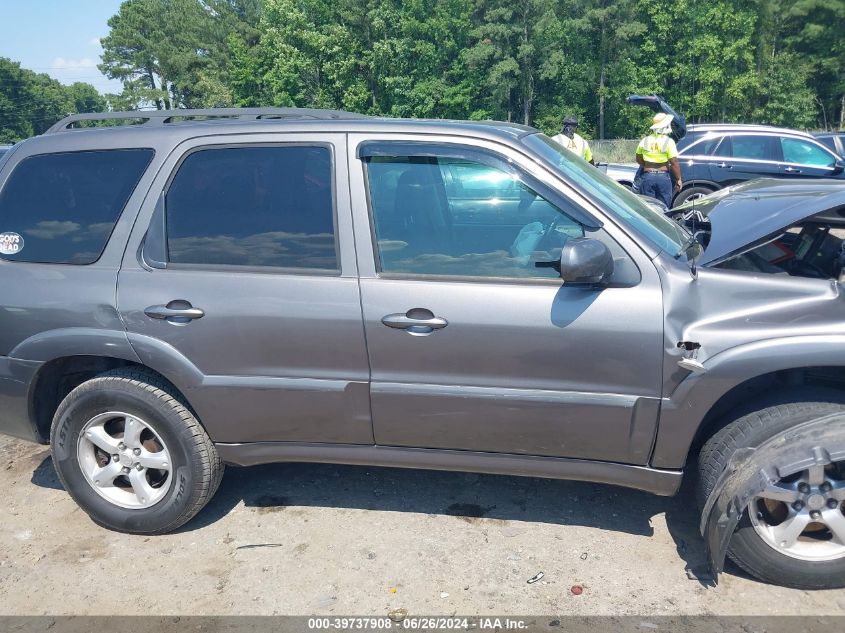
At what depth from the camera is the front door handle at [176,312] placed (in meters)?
3.07

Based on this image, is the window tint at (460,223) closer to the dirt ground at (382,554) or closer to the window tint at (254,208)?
the window tint at (254,208)

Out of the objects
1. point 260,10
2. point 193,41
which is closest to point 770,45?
point 260,10

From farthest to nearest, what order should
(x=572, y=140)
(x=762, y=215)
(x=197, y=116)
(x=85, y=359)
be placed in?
(x=572, y=140)
(x=197, y=116)
(x=85, y=359)
(x=762, y=215)

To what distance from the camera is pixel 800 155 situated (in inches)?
454

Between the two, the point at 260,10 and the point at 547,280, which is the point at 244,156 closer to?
the point at 547,280

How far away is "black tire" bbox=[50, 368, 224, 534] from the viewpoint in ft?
10.5

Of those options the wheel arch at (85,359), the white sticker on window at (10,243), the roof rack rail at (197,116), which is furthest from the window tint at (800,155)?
the white sticker on window at (10,243)

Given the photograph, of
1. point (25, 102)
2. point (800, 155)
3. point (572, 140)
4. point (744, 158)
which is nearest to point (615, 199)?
point (572, 140)

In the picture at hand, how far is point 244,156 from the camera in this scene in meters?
3.16

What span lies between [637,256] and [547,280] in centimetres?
37

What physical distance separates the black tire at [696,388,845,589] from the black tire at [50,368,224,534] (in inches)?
89.4

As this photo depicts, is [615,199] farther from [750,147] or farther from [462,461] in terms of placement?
[750,147]

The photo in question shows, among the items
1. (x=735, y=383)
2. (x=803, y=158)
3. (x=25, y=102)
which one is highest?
(x=25, y=102)

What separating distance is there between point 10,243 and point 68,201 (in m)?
0.37
